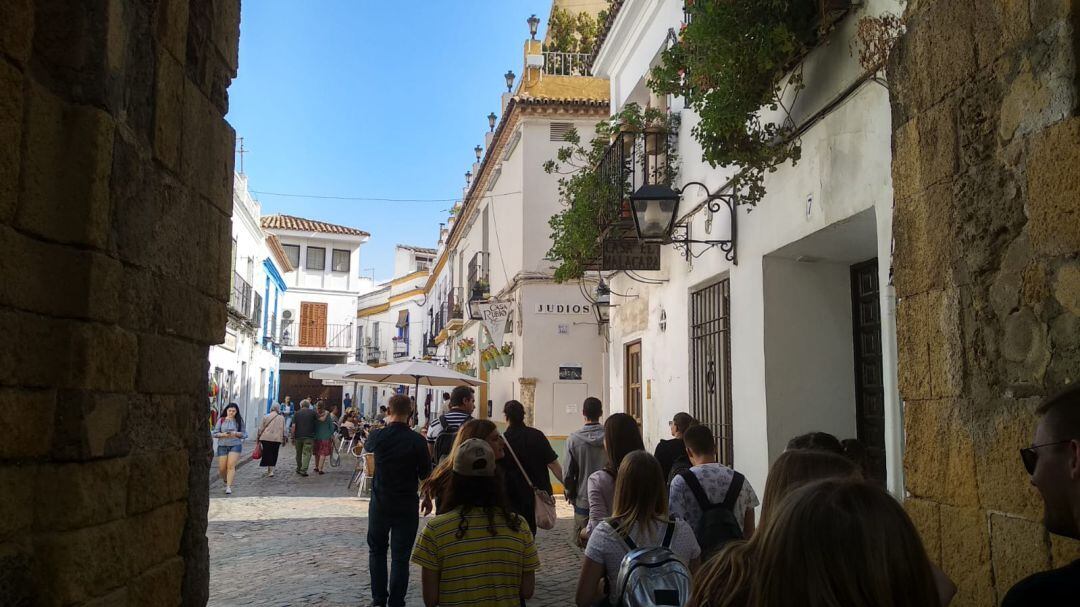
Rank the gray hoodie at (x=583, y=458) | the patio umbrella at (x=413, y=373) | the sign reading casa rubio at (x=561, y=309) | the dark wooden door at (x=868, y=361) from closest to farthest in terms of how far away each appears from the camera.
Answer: the dark wooden door at (x=868, y=361)
the gray hoodie at (x=583, y=458)
the patio umbrella at (x=413, y=373)
the sign reading casa rubio at (x=561, y=309)

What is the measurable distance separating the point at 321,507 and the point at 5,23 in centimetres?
1119

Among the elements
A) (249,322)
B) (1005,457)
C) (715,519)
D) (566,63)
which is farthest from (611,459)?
(249,322)

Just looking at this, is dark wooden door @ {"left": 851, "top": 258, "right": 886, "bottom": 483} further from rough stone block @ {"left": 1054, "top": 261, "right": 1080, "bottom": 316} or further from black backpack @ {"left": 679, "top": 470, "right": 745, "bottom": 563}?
rough stone block @ {"left": 1054, "top": 261, "right": 1080, "bottom": 316}

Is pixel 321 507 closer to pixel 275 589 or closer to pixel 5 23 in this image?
pixel 275 589

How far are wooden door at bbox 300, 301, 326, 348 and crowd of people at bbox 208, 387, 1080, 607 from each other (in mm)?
39138

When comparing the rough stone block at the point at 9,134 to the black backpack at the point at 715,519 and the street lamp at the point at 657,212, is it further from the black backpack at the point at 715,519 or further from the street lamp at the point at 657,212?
the street lamp at the point at 657,212

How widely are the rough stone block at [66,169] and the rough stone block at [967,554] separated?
3.03 m

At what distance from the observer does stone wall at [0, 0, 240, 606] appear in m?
2.30

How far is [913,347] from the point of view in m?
3.53

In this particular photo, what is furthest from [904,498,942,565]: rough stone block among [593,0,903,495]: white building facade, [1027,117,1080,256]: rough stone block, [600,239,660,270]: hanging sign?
[600,239,660,270]: hanging sign

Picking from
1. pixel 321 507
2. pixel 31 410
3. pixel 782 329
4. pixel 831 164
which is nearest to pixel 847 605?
pixel 31 410

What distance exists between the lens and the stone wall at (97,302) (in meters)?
2.30

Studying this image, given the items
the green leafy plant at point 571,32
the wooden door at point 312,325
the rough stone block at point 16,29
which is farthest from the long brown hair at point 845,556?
the wooden door at point 312,325

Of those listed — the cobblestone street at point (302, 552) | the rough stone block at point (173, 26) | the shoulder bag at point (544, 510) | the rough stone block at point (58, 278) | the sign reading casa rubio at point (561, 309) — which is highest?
the sign reading casa rubio at point (561, 309)
